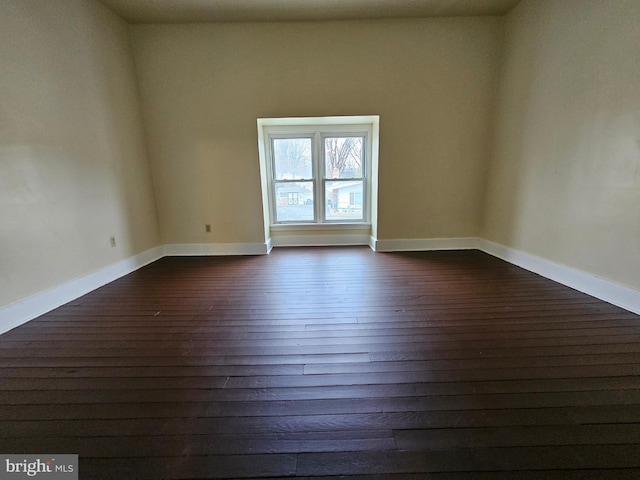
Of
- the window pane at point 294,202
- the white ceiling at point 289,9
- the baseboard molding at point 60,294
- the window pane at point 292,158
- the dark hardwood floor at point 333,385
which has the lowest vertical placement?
the dark hardwood floor at point 333,385

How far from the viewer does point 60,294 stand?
2516 mm

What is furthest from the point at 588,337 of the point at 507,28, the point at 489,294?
the point at 507,28

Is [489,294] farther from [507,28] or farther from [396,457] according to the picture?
[507,28]

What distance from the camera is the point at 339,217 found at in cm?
468

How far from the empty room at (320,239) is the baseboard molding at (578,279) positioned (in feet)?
0.07

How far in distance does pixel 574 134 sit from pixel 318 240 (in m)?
3.44

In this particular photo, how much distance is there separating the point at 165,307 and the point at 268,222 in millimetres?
2366

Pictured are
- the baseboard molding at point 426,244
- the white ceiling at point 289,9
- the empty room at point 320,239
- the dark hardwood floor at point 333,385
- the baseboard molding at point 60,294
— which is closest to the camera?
the dark hardwood floor at point 333,385

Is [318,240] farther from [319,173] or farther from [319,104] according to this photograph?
[319,104]

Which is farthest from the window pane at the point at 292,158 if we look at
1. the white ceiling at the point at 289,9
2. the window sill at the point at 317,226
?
the white ceiling at the point at 289,9

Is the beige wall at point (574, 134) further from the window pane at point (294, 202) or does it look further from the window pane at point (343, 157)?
the window pane at point (294, 202)

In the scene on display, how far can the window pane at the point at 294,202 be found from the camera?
4.58 metres

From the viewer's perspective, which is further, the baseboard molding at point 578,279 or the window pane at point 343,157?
the window pane at point 343,157

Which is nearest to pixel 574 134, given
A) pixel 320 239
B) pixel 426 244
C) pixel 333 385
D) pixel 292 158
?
pixel 426 244
